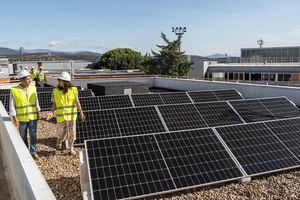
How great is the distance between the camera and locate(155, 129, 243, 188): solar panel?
570cm

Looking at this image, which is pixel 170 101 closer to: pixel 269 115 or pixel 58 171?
pixel 269 115

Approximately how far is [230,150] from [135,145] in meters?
1.98

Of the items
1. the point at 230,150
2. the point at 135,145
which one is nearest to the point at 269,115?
the point at 230,150

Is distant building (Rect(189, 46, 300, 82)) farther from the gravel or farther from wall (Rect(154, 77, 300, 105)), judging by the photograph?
the gravel

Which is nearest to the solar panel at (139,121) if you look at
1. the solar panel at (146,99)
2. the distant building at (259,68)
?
the solar panel at (146,99)

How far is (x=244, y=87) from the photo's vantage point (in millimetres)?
16625

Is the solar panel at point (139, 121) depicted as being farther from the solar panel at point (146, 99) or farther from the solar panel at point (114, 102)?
the solar panel at point (146, 99)

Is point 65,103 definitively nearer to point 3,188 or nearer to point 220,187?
point 3,188

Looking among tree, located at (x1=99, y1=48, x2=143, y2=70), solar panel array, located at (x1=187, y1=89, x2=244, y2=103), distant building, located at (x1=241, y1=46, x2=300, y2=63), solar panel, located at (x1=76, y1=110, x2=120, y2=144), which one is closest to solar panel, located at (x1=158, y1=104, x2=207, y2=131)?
solar panel, located at (x1=76, y1=110, x2=120, y2=144)

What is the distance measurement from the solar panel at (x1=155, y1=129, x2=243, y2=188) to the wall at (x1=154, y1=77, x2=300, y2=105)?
9095 millimetres

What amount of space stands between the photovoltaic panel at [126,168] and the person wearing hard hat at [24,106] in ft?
7.95

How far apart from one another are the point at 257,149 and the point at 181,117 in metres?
3.25

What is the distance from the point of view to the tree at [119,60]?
76.6 m

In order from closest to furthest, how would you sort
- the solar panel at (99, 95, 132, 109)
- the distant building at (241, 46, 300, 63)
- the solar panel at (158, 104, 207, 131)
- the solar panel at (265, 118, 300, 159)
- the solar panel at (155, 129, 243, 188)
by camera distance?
the solar panel at (155, 129, 243, 188), the solar panel at (265, 118, 300, 159), the solar panel at (158, 104, 207, 131), the solar panel at (99, 95, 132, 109), the distant building at (241, 46, 300, 63)
